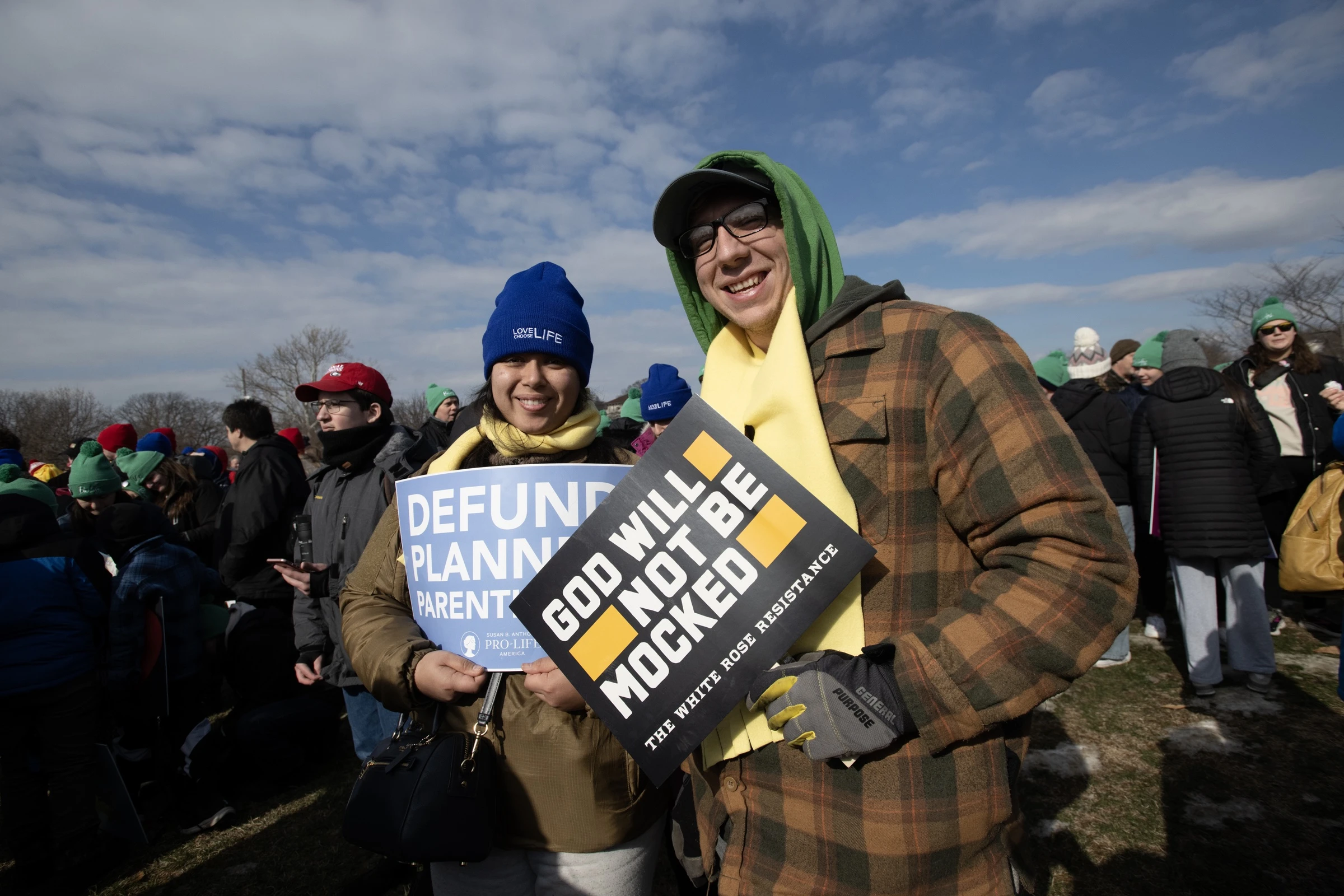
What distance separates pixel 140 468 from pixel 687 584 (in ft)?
21.5

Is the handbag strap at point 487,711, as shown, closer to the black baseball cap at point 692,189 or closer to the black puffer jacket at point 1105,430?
the black baseball cap at point 692,189

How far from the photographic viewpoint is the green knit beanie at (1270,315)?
538cm

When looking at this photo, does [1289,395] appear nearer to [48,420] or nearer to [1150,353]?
[1150,353]

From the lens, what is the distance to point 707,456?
1304 mm

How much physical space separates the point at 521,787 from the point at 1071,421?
18.4 feet

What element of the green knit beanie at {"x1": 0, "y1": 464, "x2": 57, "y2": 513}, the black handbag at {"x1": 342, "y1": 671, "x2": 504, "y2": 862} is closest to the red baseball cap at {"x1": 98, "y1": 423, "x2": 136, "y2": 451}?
the green knit beanie at {"x1": 0, "y1": 464, "x2": 57, "y2": 513}

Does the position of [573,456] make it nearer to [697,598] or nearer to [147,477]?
[697,598]

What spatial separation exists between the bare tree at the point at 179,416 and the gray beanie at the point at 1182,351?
68205mm

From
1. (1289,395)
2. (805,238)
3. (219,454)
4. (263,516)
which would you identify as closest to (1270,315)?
(1289,395)

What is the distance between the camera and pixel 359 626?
194cm

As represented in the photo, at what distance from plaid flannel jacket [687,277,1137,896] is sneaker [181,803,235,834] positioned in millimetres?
4096

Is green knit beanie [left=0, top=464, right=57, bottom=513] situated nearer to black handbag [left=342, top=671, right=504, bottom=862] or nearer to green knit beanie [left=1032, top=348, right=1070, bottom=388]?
black handbag [left=342, top=671, right=504, bottom=862]

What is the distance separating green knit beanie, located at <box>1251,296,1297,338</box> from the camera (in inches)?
212

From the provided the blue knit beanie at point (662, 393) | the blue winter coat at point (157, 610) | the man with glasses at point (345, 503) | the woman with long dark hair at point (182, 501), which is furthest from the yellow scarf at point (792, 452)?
the woman with long dark hair at point (182, 501)
